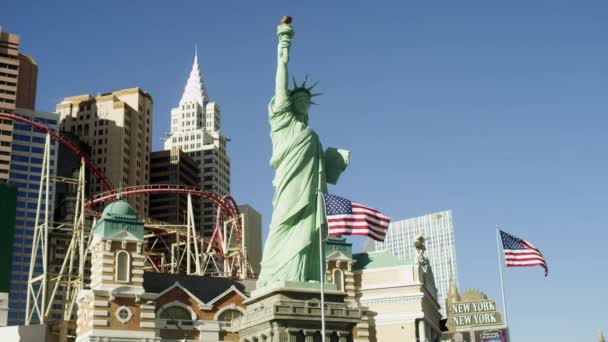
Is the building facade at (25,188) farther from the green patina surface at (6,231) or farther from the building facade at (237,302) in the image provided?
the building facade at (237,302)

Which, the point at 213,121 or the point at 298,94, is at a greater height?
the point at 213,121

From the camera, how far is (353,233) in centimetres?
4019

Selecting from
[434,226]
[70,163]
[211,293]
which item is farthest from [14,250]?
[434,226]

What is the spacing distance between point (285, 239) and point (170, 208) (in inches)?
3662

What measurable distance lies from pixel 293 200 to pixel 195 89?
395ft

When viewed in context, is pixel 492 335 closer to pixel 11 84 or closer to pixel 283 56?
pixel 283 56

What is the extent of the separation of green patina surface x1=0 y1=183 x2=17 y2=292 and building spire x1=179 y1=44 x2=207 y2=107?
2451 inches

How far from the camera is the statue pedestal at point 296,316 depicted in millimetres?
43344

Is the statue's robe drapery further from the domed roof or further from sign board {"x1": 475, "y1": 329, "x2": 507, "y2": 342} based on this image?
sign board {"x1": 475, "y1": 329, "x2": 507, "y2": 342}

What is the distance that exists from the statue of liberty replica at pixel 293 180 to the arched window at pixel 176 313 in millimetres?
7045

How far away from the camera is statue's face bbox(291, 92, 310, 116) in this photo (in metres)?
50.1

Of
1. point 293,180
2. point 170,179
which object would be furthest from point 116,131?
point 293,180

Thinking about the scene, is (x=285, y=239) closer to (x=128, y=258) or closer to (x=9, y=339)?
(x=128, y=258)

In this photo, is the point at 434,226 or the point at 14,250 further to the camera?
the point at 434,226
